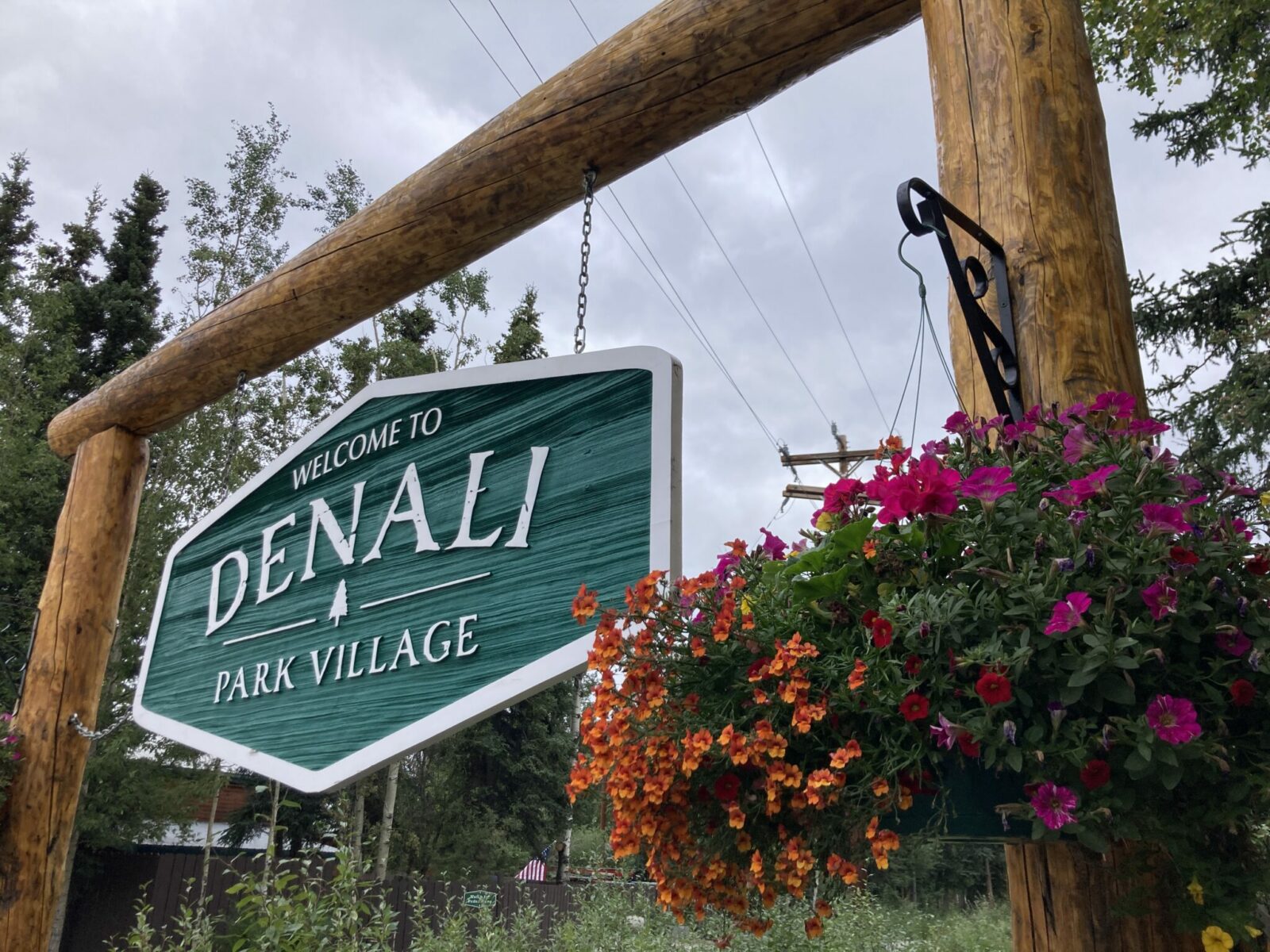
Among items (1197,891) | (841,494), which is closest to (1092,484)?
(841,494)

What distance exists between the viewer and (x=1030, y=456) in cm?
110

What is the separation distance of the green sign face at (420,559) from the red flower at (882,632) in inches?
21.1

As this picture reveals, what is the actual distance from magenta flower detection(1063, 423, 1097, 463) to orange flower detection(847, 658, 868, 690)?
350 mm

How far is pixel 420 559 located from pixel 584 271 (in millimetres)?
724

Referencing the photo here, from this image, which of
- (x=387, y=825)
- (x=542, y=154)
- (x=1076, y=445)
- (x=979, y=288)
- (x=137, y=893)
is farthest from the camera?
(x=387, y=825)

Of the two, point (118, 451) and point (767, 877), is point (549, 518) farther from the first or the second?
point (118, 451)

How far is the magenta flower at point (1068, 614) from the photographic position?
867 mm

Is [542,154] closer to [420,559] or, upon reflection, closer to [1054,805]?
[420,559]

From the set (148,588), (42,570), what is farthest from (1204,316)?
(42,570)

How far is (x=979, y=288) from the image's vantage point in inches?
55.1

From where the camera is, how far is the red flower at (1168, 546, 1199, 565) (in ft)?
2.96

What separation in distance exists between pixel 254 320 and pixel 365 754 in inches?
61.5

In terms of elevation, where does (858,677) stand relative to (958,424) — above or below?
below

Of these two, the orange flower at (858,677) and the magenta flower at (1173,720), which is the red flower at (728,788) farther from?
the magenta flower at (1173,720)
